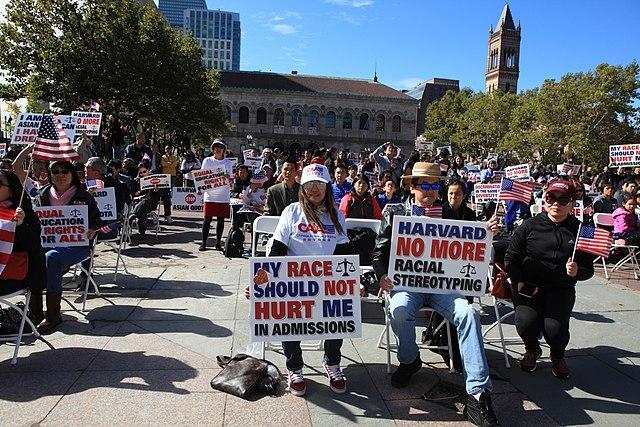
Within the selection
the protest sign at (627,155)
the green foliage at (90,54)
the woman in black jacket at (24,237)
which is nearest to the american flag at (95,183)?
the woman in black jacket at (24,237)

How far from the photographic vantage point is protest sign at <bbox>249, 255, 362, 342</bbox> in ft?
12.4

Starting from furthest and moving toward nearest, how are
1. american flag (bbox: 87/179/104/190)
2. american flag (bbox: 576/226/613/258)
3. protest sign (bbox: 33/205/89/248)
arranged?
american flag (bbox: 87/179/104/190), protest sign (bbox: 33/205/89/248), american flag (bbox: 576/226/613/258)

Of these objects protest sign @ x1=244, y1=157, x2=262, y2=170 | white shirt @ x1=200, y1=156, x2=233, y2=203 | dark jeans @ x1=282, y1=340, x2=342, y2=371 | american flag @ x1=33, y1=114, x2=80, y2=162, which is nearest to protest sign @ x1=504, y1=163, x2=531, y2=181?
white shirt @ x1=200, y1=156, x2=233, y2=203

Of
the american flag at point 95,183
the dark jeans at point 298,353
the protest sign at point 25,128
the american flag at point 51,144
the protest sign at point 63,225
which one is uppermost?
the protest sign at point 25,128

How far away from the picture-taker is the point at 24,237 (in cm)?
428

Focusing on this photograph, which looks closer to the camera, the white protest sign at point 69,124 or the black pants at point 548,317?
the black pants at point 548,317

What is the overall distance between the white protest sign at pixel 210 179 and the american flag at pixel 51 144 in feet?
12.4

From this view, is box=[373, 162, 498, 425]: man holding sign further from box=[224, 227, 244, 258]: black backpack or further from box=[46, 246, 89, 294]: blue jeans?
box=[224, 227, 244, 258]: black backpack

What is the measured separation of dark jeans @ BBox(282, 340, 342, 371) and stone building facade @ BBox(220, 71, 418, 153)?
252ft

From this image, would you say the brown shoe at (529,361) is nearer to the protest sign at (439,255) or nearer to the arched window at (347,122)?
the protest sign at (439,255)

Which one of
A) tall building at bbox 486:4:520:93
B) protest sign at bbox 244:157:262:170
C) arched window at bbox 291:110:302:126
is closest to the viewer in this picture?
protest sign at bbox 244:157:262:170

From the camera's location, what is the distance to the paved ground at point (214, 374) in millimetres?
3439

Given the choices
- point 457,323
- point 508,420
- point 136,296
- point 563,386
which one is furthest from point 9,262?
point 563,386

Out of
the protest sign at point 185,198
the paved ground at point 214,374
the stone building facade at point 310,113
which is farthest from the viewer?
the stone building facade at point 310,113
